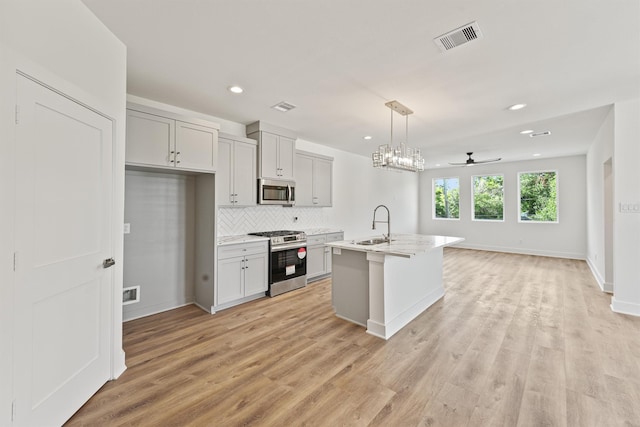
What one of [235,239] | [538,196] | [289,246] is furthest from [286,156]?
[538,196]

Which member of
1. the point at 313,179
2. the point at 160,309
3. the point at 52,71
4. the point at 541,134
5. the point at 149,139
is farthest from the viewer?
the point at 313,179

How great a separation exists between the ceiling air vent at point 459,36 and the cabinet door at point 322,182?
10.6 ft

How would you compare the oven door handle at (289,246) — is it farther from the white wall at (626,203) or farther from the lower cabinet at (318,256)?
the white wall at (626,203)

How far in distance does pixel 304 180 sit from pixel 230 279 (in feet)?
7.36

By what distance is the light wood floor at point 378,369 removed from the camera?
177cm

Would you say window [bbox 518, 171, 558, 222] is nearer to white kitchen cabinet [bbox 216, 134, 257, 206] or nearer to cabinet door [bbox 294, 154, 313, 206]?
cabinet door [bbox 294, 154, 313, 206]

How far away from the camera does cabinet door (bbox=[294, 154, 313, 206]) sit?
192 inches

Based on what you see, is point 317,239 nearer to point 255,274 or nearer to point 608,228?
point 255,274

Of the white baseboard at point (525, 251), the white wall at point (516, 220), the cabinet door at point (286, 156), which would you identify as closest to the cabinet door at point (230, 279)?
the cabinet door at point (286, 156)

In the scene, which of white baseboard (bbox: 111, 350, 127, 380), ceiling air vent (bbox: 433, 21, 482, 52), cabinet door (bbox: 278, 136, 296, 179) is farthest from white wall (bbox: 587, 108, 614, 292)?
white baseboard (bbox: 111, 350, 127, 380)

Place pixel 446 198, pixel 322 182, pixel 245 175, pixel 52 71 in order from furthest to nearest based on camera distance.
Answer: pixel 446 198 → pixel 322 182 → pixel 245 175 → pixel 52 71

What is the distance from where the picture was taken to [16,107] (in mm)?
1384

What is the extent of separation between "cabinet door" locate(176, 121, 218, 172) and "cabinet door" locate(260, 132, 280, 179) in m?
0.81

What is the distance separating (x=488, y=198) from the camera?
27.1 feet
